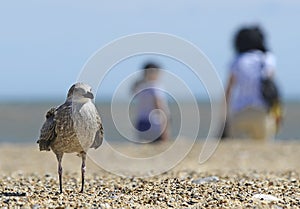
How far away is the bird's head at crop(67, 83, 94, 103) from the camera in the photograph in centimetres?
737

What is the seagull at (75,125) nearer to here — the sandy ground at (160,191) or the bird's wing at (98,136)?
the bird's wing at (98,136)

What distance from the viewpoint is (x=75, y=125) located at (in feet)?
24.4

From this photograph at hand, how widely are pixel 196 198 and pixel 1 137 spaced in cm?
2633

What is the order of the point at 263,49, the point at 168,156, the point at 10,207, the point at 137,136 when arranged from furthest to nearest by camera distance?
the point at 137,136 < the point at 263,49 < the point at 168,156 < the point at 10,207

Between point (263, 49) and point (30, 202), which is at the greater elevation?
point (263, 49)

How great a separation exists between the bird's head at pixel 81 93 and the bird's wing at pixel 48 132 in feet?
1.18

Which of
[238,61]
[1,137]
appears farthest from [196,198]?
[1,137]

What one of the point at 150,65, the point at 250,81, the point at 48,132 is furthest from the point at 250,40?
the point at 48,132

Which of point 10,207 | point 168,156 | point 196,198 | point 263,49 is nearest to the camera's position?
point 10,207

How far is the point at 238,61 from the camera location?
14633 mm

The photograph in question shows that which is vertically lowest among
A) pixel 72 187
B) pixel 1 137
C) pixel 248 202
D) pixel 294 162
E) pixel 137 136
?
pixel 248 202

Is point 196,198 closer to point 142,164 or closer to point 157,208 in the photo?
point 157,208

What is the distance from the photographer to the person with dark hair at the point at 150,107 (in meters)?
17.5

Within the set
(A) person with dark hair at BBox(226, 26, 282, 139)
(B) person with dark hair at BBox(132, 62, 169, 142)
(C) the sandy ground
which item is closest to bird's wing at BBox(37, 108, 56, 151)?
(C) the sandy ground
